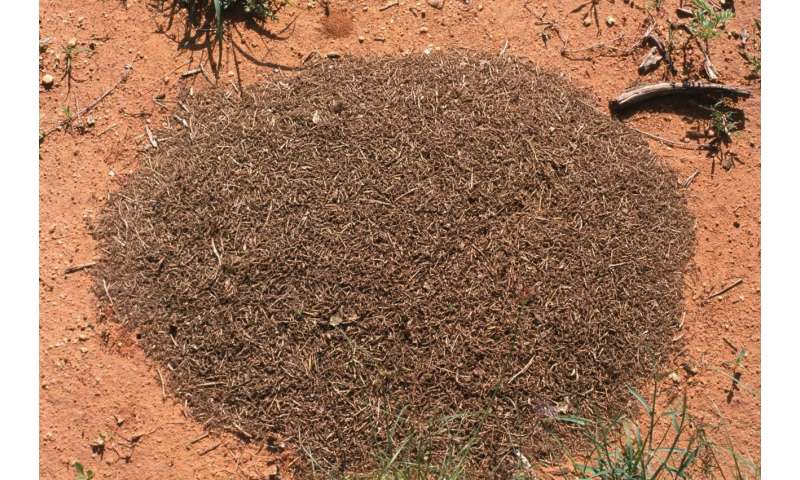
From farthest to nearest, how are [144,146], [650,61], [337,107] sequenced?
[650,61] → [144,146] → [337,107]

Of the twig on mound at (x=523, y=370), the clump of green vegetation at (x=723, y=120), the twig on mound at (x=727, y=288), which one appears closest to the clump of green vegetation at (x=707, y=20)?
the clump of green vegetation at (x=723, y=120)

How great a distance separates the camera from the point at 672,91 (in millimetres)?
3527

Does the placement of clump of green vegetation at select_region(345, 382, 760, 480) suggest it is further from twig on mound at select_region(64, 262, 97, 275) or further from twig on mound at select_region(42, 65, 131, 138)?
twig on mound at select_region(42, 65, 131, 138)

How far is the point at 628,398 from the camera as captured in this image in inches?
116

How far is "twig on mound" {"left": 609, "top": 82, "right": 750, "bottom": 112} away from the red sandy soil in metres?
0.07

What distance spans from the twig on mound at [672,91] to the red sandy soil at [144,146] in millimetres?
70

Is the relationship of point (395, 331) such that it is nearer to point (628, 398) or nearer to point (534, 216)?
point (534, 216)

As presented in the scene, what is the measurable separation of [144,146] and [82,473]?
1611mm

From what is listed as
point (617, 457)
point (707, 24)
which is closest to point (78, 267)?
point (617, 457)

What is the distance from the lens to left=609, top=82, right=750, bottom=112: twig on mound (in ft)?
11.3

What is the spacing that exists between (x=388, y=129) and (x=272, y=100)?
0.65m

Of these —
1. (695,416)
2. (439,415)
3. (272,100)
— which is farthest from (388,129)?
(695,416)

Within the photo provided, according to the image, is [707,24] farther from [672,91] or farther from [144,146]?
[144,146]

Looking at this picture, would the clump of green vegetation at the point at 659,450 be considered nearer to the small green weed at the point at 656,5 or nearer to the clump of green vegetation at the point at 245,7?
the small green weed at the point at 656,5
